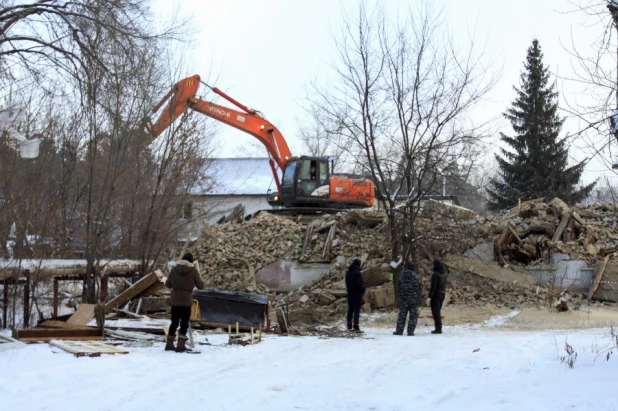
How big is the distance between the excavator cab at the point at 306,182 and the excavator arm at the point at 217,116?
1.04m

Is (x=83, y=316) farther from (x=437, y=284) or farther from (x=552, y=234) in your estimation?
(x=552, y=234)

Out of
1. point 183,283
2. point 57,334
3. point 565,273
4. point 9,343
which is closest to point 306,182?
point 565,273

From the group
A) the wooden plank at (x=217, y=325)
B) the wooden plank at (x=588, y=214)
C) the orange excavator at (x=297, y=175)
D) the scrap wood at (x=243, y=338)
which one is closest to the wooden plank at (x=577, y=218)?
the wooden plank at (x=588, y=214)

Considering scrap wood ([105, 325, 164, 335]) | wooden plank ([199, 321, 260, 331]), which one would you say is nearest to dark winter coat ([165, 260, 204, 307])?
scrap wood ([105, 325, 164, 335])

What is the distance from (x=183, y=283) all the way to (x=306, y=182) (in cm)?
1716

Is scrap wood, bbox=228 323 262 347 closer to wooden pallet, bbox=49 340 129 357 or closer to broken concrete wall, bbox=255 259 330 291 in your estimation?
wooden pallet, bbox=49 340 129 357

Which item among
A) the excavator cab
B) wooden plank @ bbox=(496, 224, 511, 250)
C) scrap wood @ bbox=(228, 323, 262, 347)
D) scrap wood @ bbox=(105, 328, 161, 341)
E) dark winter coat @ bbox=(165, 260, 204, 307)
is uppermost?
the excavator cab

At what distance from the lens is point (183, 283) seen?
10.9 m

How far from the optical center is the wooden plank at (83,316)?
12.0 metres

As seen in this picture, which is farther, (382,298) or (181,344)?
(382,298)

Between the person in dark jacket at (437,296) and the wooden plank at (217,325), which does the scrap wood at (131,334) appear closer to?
the wooden plank at (217,325)

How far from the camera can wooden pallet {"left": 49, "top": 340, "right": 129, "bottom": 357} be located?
9.44m

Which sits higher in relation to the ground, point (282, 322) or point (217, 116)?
point (217, 116)

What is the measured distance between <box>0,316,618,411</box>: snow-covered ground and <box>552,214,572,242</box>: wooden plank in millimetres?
11931
